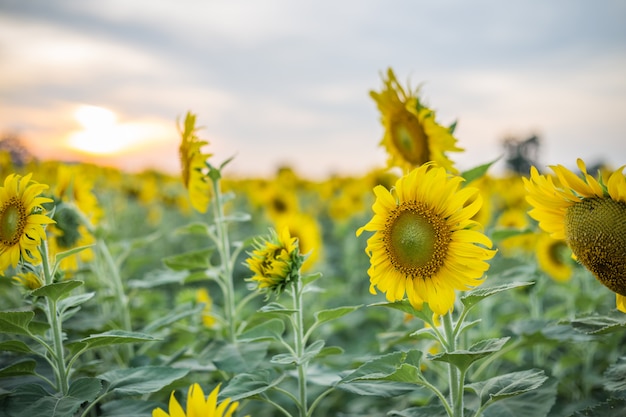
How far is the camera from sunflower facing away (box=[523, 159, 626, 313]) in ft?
4.00

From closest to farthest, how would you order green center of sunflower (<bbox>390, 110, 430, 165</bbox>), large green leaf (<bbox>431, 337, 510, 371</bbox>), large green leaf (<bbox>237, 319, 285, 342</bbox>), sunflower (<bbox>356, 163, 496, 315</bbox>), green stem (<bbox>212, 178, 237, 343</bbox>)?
large green leaf (<bbox>431, 337, 510, 371</bbox>) → sunflower (<bbox>356, 163, 496, 315</bbox>) → large green leaf (<bbox>237, 319, 285, 342</bbox>) → green center of sunflower (<bbox>390, 110, 430, 165</bbox>) → green stem (<bbox>212, 178, 237, 343</bbox>)

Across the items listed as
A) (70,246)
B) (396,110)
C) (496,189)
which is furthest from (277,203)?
(396,110)

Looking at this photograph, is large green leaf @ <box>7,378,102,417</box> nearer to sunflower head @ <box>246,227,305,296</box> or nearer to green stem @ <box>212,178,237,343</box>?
sunflower head @ <box>246,227,305,296</box>

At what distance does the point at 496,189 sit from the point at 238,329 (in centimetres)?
430

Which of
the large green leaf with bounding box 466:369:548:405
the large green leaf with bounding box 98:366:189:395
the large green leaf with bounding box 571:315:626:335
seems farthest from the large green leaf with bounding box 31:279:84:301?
the large green leaf with bounding box 571:315:626:335

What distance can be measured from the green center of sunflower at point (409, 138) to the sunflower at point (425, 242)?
0.49 m

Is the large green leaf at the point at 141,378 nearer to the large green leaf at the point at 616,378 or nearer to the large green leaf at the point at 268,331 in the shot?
the large green leaf at the point at 268,331

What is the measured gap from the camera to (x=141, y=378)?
57.6 inches

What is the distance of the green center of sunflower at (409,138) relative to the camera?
5.71ft

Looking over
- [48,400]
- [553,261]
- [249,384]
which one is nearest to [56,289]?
[48,400]

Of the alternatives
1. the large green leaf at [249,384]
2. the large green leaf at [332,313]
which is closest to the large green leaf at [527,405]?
the large green leaf at [332,313]

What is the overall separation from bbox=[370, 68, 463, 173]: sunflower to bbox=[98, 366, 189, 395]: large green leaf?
957 mm

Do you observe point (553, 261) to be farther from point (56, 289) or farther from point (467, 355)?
point (56, 289)

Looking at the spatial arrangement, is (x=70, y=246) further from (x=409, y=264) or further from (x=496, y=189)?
(x=496, y=189)
